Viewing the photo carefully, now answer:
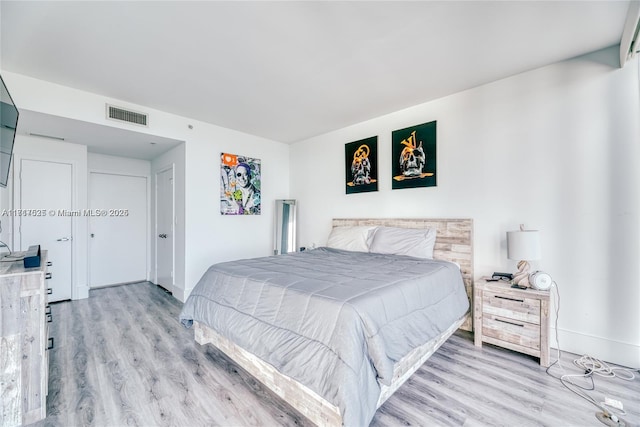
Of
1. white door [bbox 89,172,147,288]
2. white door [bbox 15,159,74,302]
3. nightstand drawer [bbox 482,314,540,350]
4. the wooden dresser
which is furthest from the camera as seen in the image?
white door [bbox 89,172,147,288]

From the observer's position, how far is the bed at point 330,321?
1.41 m

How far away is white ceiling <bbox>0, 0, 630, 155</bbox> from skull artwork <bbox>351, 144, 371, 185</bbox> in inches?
37.0

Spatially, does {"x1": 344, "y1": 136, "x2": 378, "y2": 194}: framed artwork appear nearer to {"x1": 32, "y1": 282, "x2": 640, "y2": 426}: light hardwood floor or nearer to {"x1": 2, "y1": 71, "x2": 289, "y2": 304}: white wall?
{"x1": 2, "y1": 71, "x2": 289, "y2": 304}: white wall

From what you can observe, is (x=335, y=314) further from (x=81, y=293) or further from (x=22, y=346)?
(x=81, y=293)

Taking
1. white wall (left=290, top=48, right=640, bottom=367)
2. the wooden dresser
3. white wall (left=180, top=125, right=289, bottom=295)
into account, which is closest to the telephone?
white wall (left=290, top=48, right=640, bottom=367)

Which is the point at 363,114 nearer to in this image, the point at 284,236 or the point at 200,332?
the point at 284,236

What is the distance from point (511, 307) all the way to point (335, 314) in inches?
73.9

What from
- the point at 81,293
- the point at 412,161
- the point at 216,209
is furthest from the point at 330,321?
the point at 81,293

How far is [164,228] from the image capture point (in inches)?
183

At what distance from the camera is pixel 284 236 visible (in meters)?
4.98

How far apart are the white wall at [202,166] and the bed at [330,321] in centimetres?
175

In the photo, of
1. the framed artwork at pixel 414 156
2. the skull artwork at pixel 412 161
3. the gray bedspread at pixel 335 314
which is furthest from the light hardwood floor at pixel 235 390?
the skull artwork at pixel 412 161

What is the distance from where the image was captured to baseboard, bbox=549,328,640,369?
2152 mm

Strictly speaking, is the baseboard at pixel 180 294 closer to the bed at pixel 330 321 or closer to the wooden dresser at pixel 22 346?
the bed at pixel 330 321
